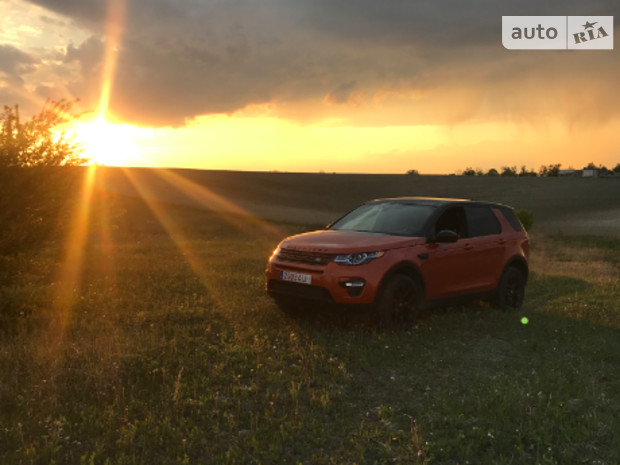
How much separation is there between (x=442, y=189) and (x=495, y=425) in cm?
5671

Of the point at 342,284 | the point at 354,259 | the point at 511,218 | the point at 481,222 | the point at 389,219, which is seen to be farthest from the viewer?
the point at 511,218

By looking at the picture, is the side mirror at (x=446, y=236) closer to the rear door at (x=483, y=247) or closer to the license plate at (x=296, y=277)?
the rear door at (x=483, y=247)

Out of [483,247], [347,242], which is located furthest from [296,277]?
[483,247]

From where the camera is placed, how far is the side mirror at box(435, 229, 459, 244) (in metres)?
7.71

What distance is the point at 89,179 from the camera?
938 cm

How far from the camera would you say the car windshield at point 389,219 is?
8.10 m

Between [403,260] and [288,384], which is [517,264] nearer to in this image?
[403,260]

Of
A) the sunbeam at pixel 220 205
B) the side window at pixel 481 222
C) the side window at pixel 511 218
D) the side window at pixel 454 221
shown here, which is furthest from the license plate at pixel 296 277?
the sunbeam at pixel 220 205

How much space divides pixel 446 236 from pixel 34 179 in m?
6.33

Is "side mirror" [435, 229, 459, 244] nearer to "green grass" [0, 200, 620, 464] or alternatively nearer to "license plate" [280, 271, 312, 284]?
"green grass" [0, 200, 620, 464]

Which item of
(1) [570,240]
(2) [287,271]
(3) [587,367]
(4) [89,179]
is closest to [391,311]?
(2) [287,271]

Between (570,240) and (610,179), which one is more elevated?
(610,179)

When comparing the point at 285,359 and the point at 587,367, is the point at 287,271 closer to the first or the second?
the point at 285,359

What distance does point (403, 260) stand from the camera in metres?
7.35
